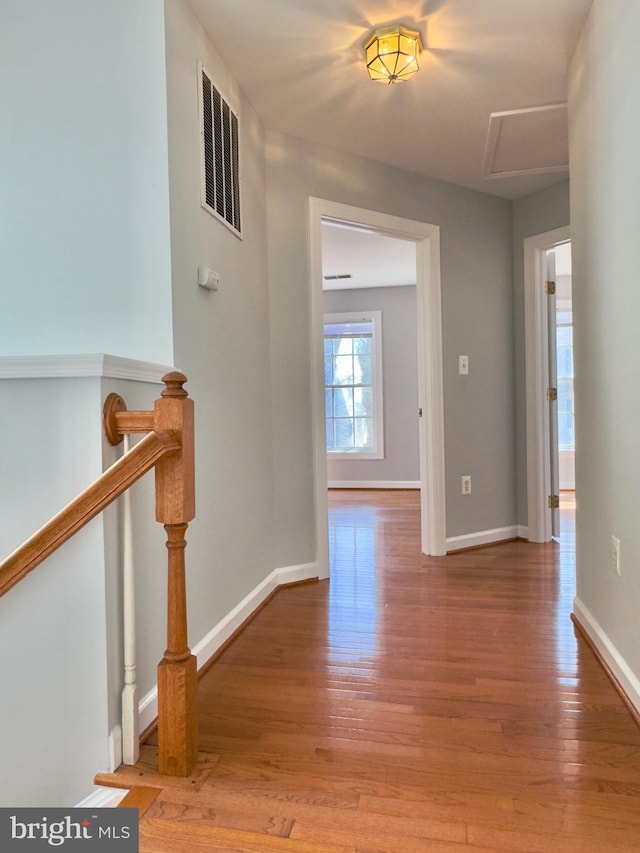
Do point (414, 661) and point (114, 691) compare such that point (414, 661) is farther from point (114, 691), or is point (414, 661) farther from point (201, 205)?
point (201, 205)

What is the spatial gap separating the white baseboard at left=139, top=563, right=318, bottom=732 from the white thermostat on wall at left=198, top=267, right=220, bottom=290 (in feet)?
4.38

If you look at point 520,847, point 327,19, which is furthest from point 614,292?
point 520,847

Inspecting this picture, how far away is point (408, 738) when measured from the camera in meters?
1.62

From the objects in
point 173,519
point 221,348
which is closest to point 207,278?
point 221,348

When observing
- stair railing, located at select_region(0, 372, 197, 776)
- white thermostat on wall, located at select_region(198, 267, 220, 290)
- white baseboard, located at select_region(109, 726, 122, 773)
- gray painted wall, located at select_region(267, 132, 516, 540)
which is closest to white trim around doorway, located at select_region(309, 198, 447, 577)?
gray painted wall, located at select_region(267, 132, 516, 540)

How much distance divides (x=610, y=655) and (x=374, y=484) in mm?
4903

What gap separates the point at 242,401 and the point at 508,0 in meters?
1.84

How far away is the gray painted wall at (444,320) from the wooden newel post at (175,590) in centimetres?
152

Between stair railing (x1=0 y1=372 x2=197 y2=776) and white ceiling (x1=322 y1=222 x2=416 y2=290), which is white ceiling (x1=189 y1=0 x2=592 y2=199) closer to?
white ceiling (x1=322 y1=222 x2=416 y2=290)

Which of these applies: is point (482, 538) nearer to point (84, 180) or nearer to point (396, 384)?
point (84, 180)

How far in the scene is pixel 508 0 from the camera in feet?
6.59

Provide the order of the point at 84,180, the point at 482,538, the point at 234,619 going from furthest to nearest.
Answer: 1. the point at 482,538
2. the point at 234,619
3. the point at 84,180

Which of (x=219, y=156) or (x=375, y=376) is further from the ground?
(x=219, y=156)

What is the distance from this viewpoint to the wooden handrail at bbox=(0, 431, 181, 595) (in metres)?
1.21
